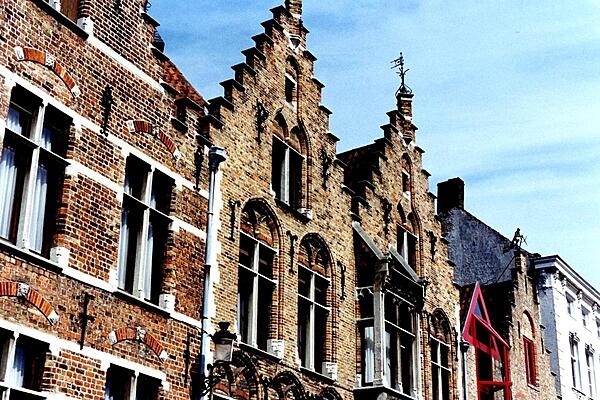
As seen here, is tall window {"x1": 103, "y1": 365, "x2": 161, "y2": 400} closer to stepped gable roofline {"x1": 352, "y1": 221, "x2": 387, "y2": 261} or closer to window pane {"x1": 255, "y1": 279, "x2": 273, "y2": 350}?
window pane {"x1": 255, "y1": 279, "x2": 273, "y2": 350}

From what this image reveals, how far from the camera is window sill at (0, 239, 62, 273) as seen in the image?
39.7 feet

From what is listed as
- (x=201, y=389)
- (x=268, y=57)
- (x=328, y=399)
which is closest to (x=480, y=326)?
(x=328, y=399)

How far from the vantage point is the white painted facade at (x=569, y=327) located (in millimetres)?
32062

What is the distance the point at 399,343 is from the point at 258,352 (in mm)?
5170

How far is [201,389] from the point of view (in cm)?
1511

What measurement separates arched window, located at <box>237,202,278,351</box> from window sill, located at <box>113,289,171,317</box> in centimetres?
230

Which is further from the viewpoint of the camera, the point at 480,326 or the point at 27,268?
the point at 480,326

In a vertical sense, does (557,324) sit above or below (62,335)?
above

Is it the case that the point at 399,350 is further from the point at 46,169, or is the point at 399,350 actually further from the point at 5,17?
the point at 5,17

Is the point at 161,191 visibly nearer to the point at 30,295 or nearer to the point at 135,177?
the point at 135,177

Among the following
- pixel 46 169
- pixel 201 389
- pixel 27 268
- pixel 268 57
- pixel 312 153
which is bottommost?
pixel 201 389

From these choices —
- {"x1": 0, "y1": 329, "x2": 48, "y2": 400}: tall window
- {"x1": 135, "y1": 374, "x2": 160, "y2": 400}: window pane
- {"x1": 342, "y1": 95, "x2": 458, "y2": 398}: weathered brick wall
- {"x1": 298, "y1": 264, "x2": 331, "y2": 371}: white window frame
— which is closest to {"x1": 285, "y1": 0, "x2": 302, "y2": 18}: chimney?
{"x1": 342, "y1": 95, "x2": 458, "y2": 398}: weathered brick wall

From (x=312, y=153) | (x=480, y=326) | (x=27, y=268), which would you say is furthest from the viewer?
(x=480, y=326)

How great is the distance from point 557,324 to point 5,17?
2411 cm
